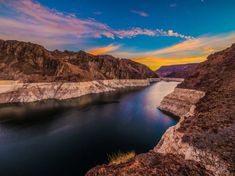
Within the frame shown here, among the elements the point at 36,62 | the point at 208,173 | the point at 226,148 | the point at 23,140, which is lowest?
the point at 23,140

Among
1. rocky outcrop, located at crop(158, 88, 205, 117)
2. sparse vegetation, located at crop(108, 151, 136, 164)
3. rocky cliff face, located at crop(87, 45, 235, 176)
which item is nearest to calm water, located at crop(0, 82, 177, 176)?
sparse vegetation, located at crop(108, 151, 136, 164)

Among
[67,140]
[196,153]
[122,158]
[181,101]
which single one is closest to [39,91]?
[67,140]

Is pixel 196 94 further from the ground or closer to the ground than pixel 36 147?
further from the ground

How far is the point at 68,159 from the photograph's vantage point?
27.9 m

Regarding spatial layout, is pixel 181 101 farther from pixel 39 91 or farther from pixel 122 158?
pixel 39 91

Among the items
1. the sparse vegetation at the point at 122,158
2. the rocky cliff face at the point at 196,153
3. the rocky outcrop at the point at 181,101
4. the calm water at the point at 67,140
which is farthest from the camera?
the rocky outcrop at the point at 181,101

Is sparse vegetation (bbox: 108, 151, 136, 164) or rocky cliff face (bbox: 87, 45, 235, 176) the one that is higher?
rocky cliff face (bbox: 87, 45, 235, 176)


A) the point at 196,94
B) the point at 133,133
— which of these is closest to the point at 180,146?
the point at 133,133

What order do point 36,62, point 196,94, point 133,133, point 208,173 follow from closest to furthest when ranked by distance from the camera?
point 208,173
point 133,133
point 196,94
point 36,62

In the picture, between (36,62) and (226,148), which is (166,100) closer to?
(226,148)

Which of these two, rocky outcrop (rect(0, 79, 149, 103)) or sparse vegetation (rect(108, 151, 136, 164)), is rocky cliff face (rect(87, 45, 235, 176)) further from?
rocky outcrop (rect(0, 79, 149, 103))

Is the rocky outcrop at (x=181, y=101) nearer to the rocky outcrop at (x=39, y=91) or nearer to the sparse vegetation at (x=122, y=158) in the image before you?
the sparse vegetation at (x=122, y=158)

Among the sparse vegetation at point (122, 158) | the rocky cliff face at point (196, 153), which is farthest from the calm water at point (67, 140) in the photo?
the rocky cliff face at point (196, 153)

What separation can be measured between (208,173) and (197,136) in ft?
14.1
